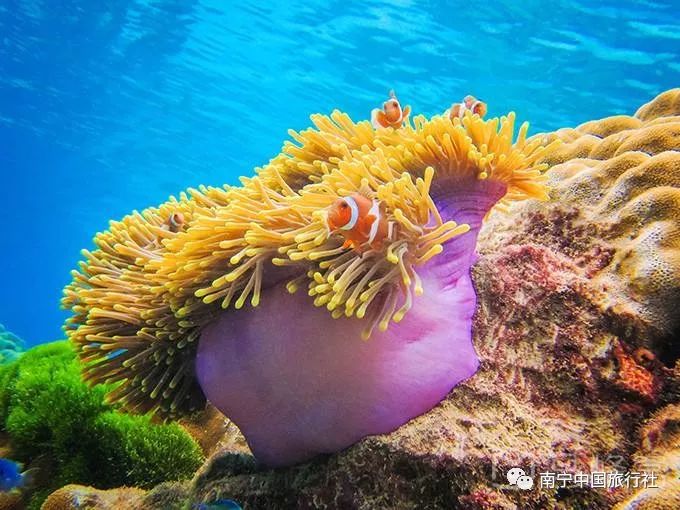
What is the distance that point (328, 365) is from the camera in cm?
162

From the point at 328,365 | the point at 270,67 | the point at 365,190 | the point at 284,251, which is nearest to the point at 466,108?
the point at 365,190

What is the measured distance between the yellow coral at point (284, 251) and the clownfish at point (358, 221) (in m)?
0.04

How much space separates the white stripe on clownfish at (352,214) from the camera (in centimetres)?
138

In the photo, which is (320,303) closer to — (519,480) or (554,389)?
(519,480)

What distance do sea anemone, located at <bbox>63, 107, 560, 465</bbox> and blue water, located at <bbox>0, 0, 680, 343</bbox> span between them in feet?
45.9

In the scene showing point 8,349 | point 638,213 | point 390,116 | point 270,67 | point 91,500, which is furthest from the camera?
point 270,67

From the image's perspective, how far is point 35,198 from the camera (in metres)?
52.4

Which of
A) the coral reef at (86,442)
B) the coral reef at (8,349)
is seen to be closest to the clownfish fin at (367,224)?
the coral reef at (86,442)

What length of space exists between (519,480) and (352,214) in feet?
3.39

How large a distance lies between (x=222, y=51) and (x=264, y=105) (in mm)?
4169

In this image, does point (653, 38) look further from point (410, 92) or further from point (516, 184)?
point (516, 184)

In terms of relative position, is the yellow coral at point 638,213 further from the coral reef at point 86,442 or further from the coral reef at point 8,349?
the coral reef at point 8,349

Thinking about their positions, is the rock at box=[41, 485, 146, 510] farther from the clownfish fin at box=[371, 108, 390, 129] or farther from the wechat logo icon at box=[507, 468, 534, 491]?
the clownfish fin at box=[371, 108, 390, 129]

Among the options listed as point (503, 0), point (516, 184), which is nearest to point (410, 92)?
point (503, 0)
